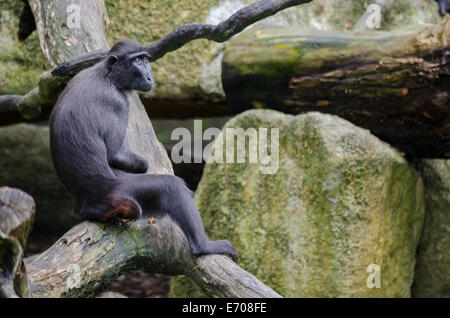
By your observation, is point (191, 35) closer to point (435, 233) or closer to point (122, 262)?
point (122, 262)

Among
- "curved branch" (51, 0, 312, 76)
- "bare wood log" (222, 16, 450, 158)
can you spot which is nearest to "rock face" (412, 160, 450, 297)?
"bare wood log" (222, 16, 450, 158)

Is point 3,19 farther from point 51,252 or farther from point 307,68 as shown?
point 51,252

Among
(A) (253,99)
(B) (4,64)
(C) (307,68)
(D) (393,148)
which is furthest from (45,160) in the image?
(D) (393,148)

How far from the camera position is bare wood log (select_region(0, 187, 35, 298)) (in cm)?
218

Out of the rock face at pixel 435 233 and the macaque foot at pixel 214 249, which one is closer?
the macaque foot at pixel 214 249

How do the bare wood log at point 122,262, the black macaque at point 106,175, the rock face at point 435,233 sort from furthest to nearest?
the rock face at point 435,233
the black macaque at point 106,175
the bare wood log at point 122,262

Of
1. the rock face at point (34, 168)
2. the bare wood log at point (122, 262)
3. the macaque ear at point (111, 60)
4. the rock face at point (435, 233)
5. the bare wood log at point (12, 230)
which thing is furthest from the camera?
the rock face at point (34, 168)

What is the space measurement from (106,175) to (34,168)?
5630mm

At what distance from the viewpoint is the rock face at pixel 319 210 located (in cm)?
496

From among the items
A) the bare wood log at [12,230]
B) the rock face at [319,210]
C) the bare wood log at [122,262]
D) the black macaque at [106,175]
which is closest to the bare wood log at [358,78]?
the rock face at [319,210]

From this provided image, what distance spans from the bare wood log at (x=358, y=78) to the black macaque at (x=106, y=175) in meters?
2.39

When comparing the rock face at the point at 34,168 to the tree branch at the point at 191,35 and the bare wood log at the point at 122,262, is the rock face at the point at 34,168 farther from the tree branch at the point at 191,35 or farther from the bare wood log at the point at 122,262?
the bare wood log at the point at 122,262

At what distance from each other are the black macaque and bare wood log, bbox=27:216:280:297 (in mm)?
97

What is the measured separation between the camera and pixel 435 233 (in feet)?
19.0
